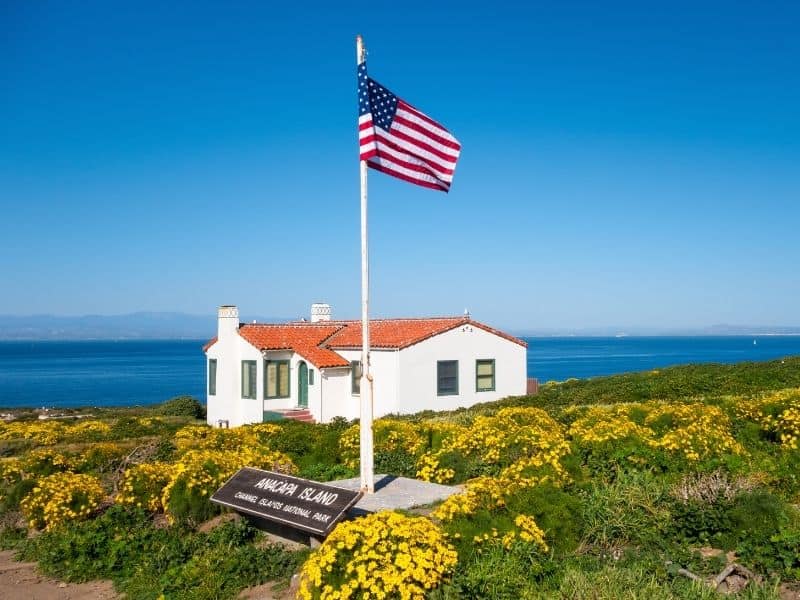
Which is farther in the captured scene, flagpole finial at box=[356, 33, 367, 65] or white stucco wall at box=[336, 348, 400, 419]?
white stucco wall at box=[336, 348, 400, 419]

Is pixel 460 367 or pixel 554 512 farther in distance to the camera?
pixel 460 367

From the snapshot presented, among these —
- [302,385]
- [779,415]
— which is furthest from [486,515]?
[302,385]

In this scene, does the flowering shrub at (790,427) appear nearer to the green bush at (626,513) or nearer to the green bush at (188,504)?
the green bush at (626,513)

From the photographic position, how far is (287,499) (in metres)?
9.60

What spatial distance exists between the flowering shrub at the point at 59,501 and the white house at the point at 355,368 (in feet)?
48.4

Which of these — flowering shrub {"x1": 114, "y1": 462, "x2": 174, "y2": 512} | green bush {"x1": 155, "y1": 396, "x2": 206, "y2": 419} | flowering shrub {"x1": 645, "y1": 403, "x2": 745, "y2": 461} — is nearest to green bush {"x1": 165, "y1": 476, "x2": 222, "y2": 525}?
flowering shrub {"x1": 114, "y1": 462, "x2": 174, "y2": 512}

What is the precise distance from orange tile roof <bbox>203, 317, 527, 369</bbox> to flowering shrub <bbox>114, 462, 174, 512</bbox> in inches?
574

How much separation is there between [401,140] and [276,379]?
63.4ft

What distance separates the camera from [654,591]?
684cm

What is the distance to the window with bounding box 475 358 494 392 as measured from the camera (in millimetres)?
28391

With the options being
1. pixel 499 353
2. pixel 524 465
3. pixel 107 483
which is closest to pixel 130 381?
pixel 499 353

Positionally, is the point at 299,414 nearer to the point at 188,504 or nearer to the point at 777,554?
the point at 188,504

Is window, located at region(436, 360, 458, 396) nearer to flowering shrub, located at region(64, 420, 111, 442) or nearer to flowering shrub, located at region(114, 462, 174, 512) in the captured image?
flowering shrub, located at region(64, 420, 111, 442)

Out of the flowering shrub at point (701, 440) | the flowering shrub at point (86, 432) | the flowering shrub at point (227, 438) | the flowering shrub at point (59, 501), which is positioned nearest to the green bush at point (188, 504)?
the flowering shrub at point (59, 501)
